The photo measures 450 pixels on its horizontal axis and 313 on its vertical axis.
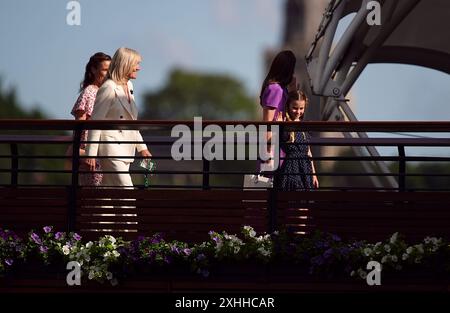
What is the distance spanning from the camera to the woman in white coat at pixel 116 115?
42.6 ft

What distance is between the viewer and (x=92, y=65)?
1359 cm

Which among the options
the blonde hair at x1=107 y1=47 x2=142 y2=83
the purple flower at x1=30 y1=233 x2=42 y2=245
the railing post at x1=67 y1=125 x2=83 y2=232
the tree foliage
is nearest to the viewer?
the purple flower at x1=30 y1=233 x2=42 y2=245

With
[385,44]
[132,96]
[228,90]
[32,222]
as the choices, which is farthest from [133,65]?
[228,90]

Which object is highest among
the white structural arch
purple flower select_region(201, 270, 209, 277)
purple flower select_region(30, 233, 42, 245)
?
the white structural arch

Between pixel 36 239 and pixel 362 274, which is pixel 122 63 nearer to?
pixel 36 239

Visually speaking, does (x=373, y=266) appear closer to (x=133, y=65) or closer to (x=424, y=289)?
(x=424, y=289)

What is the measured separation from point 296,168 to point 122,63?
196cm

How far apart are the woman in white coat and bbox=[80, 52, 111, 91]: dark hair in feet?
1.38

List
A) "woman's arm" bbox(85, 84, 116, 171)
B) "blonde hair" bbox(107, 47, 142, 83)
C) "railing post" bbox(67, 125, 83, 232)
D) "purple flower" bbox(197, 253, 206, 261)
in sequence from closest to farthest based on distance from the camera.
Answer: "purple flower" bbox(197, 253, 206, 261) < "railing post" bbox(67, 125, 83, 232) < "woman's arm" bbox(85, 84, 116, 171) < "blonde hair" bbox(107, 47, 142, 83)

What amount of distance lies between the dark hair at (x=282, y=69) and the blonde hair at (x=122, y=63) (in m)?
1.29

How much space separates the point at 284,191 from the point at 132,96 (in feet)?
6.42

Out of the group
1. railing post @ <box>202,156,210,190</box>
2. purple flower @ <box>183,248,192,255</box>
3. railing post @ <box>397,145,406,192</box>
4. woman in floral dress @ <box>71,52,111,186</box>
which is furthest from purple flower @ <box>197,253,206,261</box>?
railing post @ <box>397,145,406,192</box>

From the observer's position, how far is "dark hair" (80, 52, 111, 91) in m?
13.5

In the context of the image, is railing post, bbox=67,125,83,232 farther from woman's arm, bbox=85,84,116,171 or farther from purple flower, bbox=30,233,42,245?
purple flower, bbox=30,233,42,245
